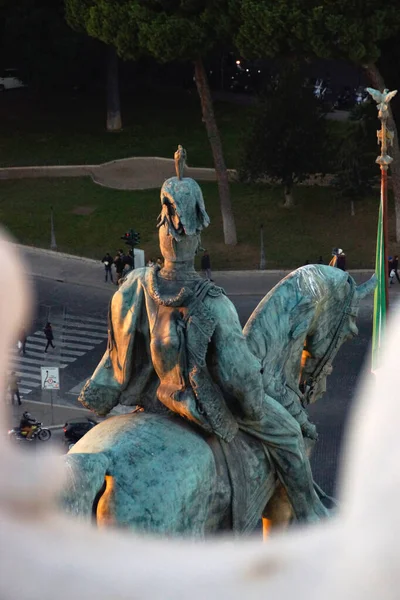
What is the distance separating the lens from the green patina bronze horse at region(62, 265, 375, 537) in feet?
34.8

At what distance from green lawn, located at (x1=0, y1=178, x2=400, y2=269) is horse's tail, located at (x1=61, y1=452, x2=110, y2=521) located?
41478 millimetres

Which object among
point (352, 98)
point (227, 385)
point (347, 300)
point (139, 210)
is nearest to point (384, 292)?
point (347, 300)

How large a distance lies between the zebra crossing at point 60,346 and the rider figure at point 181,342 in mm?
26698

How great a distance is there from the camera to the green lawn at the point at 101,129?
68688 mm

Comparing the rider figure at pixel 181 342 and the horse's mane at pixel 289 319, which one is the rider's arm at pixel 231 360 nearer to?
the rider figure at pixel 181 342

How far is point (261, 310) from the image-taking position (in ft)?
44.6

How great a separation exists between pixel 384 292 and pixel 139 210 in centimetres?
3307

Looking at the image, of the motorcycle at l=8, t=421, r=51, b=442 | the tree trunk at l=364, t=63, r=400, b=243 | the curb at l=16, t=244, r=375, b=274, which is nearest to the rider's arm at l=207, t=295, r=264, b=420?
the motorcycle at l=8, t=421, r=51, b=442

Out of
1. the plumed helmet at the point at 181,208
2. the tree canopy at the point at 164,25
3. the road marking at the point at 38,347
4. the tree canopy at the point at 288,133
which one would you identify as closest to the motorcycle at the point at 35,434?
the road marking at the point at 38,347

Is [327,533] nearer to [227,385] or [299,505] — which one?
[227,385]

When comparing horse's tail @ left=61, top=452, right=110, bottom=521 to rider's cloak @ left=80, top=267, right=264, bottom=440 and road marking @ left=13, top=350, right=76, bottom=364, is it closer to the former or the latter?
rider's cloak @ left=80, top=267, right=264, bottom=440

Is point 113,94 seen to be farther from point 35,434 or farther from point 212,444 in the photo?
point 212,444

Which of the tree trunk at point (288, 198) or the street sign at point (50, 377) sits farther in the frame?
the tree trunk at point (288, 198)

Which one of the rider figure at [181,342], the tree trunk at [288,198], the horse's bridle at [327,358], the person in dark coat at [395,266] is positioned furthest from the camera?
the tree trunk at [288,198]
